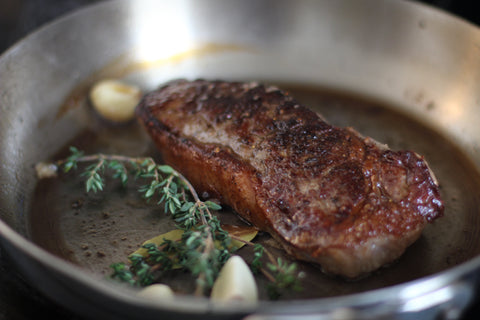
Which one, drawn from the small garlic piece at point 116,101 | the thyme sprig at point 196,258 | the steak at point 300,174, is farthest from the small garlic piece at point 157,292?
the small garlic piece at point 116,101

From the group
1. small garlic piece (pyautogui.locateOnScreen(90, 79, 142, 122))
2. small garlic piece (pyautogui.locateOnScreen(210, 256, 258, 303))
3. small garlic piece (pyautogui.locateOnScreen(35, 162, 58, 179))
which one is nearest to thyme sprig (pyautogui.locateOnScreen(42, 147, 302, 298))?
small garlic piece (pyautogui.locateOnScreen(210, 256, 258, 303))

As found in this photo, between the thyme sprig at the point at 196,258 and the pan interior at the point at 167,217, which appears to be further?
the pan interior at the point at 167,217

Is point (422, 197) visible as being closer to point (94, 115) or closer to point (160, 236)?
point (160, 236)

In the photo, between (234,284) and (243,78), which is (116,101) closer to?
(243,78)

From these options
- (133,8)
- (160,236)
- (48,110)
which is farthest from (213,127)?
(133,8)

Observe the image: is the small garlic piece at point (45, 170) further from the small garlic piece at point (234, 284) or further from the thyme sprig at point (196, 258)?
the small garlic piece at point (234, 284)

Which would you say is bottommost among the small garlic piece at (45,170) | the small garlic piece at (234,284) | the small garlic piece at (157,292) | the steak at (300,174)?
the small garlic piece at (45,170)

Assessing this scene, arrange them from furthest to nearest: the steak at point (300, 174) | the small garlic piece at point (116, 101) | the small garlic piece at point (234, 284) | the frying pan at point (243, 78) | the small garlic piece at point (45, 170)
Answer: the small garlic piece at point (116, 101) < the small garlic piece at point (45, 170) < the steak at point (300, 174) < the small garlic piece at point (234, 284) < the frying pan at point (243, 78)
